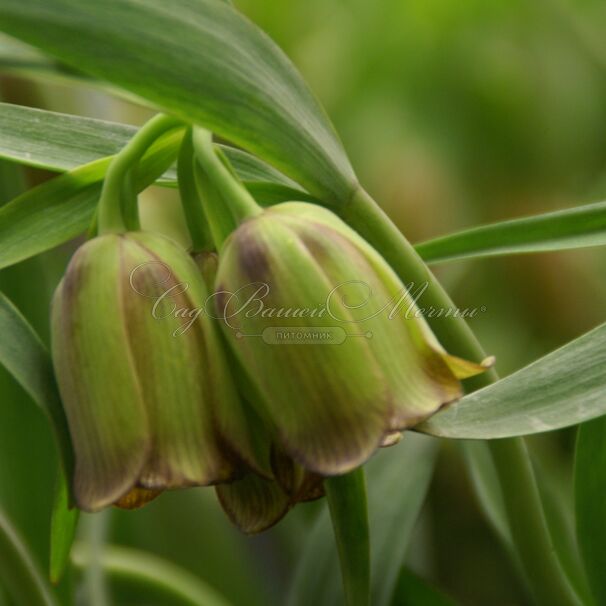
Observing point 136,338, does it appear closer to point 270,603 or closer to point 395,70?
point 270,603

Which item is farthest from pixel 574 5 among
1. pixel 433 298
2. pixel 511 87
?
pixel 433 298

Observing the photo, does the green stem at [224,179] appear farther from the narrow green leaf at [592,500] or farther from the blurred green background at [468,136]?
the blurred green background at [468,136]

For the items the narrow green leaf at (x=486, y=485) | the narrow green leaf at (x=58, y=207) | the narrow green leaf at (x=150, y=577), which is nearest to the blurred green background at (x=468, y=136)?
the narrow green leaf at (x=150, y=577)

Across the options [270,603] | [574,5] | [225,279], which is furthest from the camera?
[574,5]

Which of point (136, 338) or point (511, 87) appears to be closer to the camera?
point (136, 338)

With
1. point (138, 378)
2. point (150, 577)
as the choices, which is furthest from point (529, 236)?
point (150, 577)

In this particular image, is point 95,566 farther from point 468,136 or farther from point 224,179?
point 468,136
